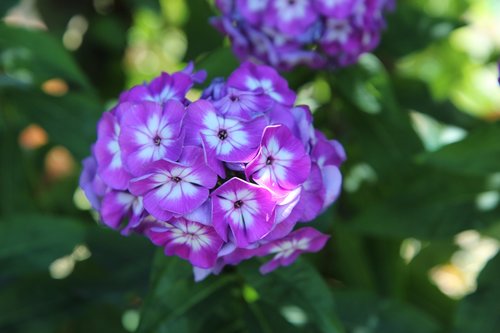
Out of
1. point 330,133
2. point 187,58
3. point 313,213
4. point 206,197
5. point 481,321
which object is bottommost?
point 481,321

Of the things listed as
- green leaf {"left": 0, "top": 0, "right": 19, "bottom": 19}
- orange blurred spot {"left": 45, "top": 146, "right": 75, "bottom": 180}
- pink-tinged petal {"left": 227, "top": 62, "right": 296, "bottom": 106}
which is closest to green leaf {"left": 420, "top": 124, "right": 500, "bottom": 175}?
pink-tinged petal {"left": 227, "top": 62, "right": 296, "bottom": 106}

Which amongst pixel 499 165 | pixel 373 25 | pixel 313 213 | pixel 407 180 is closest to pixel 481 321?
pixel 499 165

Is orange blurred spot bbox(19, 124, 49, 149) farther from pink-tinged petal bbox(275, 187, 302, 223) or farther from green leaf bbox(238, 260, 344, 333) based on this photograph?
pink-tinged petal bbox(275, 187, 302, 223)

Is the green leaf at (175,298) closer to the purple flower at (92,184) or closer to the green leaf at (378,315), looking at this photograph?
the purple flower at (92,184)

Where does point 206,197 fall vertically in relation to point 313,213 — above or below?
above

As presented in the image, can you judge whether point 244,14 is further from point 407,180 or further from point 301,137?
point 407,180

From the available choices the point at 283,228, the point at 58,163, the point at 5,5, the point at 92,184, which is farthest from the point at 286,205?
the point at 58,163
